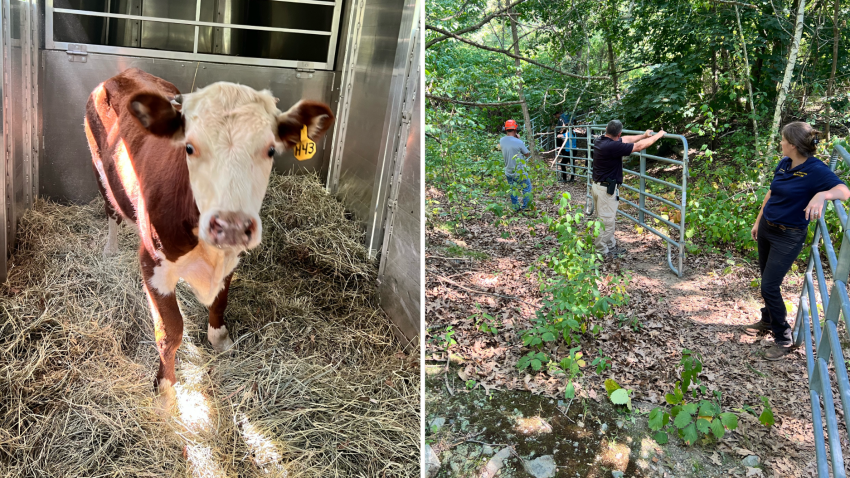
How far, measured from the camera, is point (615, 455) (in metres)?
3.00

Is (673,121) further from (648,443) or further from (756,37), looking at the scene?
(648,443)

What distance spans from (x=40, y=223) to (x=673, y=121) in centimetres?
1064

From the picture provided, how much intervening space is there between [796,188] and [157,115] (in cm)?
398

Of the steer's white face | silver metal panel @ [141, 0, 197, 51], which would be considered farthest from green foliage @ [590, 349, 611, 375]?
silver metal panel @ [141, 0, 197, 51]

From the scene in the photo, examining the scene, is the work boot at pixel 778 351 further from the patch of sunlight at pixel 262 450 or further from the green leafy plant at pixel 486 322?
the patch of sunlight at pixel 262 450

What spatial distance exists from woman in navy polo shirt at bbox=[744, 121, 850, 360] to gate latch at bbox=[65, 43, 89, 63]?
14.1ft

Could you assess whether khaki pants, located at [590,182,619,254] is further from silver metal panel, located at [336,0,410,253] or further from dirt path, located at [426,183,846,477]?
silver metal panel, located at [336,0,410,253]

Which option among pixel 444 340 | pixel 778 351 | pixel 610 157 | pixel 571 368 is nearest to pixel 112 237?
pixel 444 340

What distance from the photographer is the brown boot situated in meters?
4.38

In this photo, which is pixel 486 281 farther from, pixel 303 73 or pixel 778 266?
pixel 303 73

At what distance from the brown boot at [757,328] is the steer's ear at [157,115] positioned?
428 cm

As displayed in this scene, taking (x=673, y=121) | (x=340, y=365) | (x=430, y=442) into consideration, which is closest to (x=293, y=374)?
(x=340, y=365)

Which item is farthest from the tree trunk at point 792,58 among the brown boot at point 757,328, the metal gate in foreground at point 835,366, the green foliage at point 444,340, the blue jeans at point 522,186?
the green foliage at point 444,340

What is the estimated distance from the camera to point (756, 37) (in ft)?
29.4
